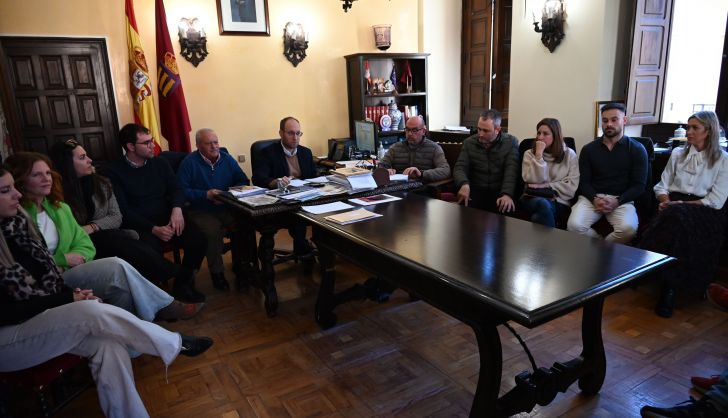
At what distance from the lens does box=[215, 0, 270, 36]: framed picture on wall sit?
4449mm

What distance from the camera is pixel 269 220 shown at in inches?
103

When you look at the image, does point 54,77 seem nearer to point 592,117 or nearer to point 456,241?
point 456,241

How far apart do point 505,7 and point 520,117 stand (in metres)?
1.46

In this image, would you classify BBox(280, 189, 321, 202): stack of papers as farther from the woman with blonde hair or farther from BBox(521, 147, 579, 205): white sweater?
BBox(521, 147, 579, 205): white sweater

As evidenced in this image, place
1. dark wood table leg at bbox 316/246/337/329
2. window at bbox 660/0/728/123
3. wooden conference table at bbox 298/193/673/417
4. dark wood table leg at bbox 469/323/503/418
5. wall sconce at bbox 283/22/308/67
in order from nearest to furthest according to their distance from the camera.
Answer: wooden conference table at bbox 298/193/673/417, dark wood table leg at bbox 469/323/503/418, dark wood table leg at bbox 316/246/337/329, window at bbox 660/0/728/123, wall sconce at bbox 283/22/308/67

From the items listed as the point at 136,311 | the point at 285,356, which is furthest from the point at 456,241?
the point at 136,311

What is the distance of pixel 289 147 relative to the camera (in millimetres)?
3459

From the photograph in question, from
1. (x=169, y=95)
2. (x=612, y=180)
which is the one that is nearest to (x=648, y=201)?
(x=612, y=180)

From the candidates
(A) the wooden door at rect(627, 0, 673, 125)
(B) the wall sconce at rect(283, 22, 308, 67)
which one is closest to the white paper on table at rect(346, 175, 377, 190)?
(A) the wooden door at rect(627, 0, 673, 125)

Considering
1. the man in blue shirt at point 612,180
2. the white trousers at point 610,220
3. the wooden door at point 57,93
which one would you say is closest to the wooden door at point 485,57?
the man in blue shirt at point 612,180

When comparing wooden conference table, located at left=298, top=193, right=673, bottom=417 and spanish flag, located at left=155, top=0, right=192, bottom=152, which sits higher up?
spanish flag, located at left=155, top=0, right=192, bottom=152

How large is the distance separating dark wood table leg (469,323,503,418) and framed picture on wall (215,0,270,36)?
399 centimetres

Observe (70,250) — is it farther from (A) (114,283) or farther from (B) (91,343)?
(B) (91,343)

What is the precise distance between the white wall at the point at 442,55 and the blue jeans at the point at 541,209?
2589 millimetres
